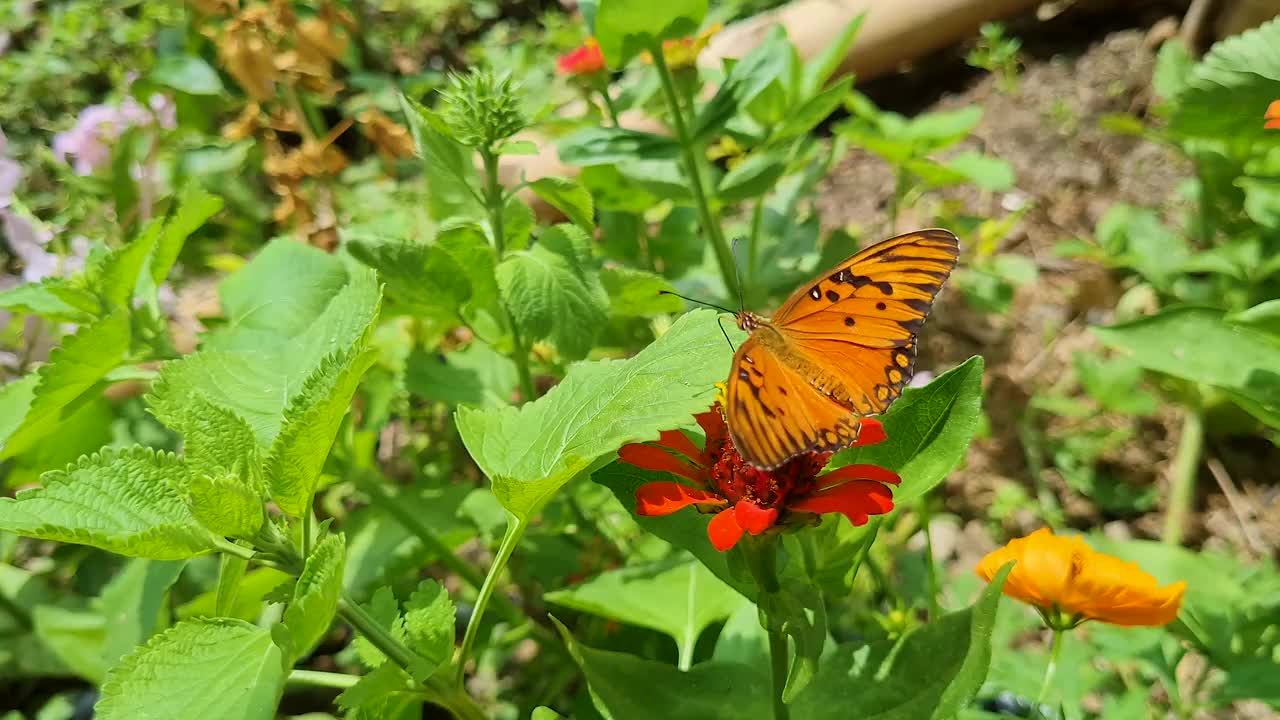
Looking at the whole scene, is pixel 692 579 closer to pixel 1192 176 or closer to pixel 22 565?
pixel 22 565

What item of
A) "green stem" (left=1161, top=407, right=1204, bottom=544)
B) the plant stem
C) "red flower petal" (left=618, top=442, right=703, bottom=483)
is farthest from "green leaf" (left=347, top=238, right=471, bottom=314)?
"green stem" (left=1161, top=407, right=1204, bottom=544)

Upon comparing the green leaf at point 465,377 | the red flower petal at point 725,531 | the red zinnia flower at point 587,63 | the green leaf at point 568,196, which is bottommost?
the green leaf at point 465,377

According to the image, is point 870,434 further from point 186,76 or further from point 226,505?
point 186,76

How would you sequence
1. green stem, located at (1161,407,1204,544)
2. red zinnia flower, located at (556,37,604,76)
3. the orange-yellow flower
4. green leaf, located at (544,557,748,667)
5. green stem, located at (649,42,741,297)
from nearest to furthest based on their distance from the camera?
the orange-yellow flower, green leaf, located at (544,557,748,667), green stem, located at (649,42,741,297), red zinnia flower, located at (556,37,604,76), green stem, located at (1161,407,1204,544)

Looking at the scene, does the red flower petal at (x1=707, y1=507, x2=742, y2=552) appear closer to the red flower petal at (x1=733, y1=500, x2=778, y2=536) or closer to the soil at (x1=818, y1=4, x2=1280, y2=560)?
the red flower petal at (x1=733, y1=500, x2=778, y2=536)

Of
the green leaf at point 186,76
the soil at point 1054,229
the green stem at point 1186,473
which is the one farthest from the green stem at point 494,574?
the green leaf at point 186,76

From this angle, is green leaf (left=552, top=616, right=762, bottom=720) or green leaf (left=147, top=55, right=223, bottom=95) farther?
green leaf (left=147, top=55, right=223, bottom=95)


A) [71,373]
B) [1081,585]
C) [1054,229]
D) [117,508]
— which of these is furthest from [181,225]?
[1054,229]

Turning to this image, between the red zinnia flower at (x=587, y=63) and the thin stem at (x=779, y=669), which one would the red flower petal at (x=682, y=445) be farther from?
the red zinnia flower at (x=587, y=63)
